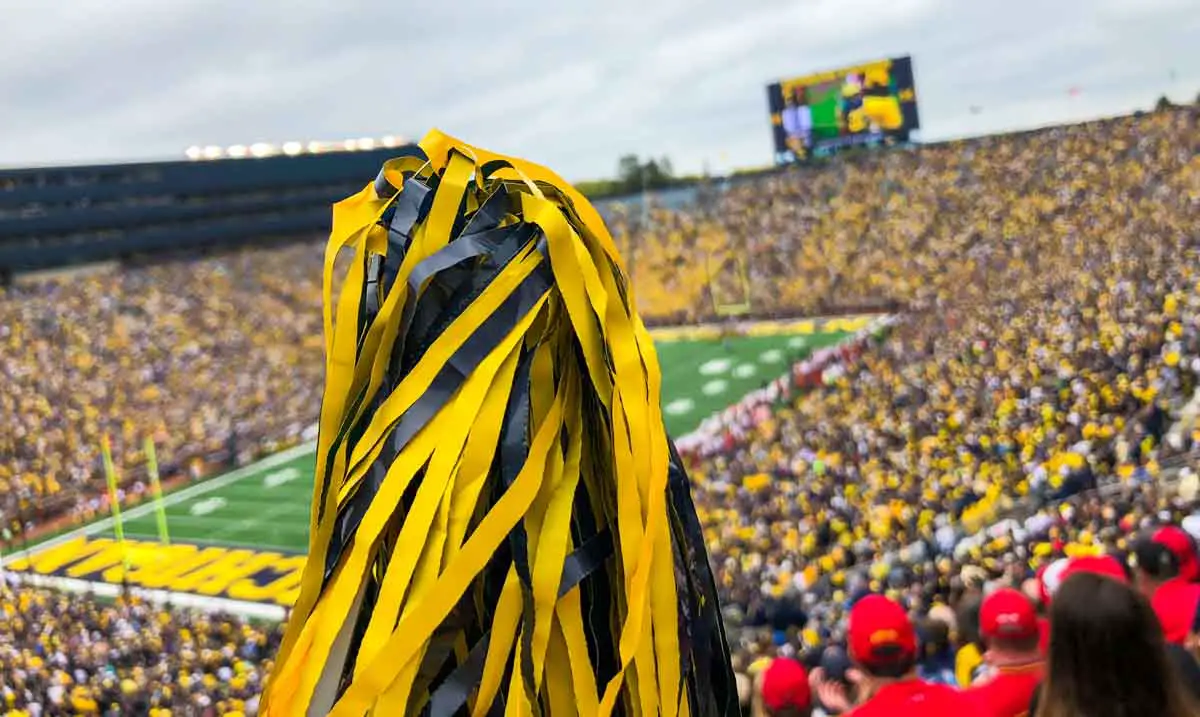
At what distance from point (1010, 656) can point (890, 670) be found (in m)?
0.44

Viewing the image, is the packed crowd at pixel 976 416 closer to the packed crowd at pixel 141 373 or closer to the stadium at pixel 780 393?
the stadium at pixel 780 393

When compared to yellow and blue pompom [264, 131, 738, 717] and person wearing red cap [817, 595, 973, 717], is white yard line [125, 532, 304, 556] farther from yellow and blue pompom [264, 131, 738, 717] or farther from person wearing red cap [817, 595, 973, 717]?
yellow and blue pompom [264, 131, 738, 717]

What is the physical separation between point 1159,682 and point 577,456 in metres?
1.50

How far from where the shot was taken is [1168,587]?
2.98 m

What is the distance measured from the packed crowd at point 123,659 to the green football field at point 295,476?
5.52m

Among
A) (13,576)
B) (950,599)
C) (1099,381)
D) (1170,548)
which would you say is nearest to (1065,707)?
(1170,548)

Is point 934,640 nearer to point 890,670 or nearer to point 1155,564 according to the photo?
point 1155,564

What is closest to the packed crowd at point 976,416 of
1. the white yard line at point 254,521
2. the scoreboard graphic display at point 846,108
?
the white yard line at point 254,521

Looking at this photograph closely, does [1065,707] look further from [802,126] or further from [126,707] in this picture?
[802,126]

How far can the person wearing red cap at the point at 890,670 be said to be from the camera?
2184 mm

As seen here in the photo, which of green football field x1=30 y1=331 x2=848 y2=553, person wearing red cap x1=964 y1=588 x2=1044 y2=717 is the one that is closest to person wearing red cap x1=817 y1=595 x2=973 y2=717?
person wearing red cap x1=964 y1=588 x2=1044 y2=717

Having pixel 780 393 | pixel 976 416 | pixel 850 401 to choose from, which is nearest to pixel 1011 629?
pixel 976 416

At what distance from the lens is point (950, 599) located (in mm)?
6816

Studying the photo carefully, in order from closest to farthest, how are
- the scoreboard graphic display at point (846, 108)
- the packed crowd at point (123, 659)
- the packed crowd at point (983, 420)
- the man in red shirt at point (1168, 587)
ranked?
the man in red shirt at point (1168, 587), the packed crowd at point (983, 420), the packed crowd at point (123, 659), the scoreboard graphic display at point (846, 108)
